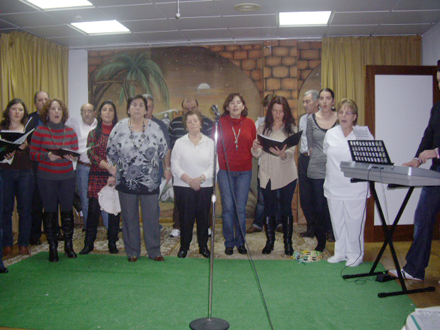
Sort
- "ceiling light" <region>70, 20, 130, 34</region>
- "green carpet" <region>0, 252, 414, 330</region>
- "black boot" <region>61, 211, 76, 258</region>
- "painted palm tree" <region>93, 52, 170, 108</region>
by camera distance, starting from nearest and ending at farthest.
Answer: "green carpet" <region>0, 252, 414, 330</region>, "black boot" <region>61, 211, 76, 258</region>, "ceiling light" <region>70, 20, 130, 34</region>, "painted palm tree" <region>93, 52, 170, 108</region>

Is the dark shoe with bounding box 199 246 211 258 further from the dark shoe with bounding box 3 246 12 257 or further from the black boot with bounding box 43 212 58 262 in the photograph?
the dark shoe with bounding box 3 246 12 257

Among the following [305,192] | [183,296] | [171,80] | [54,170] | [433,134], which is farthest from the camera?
[171,80]

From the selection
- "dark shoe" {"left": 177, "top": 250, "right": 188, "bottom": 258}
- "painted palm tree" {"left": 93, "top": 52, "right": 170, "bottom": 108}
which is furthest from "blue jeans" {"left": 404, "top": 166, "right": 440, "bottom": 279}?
"painted palm tree" {"left": 93, "top": 52, "right": 170, "bottom": 108}

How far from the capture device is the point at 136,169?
11.2ft

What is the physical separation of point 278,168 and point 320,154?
586mm

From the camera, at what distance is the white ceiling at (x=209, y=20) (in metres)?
4.13

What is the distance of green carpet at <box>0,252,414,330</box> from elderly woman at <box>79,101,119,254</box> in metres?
0.32

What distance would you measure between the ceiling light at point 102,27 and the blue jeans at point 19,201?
2.03m

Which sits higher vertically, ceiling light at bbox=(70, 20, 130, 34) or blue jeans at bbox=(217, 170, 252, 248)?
ceiling light at bbox=(70, 20, 130, 34)

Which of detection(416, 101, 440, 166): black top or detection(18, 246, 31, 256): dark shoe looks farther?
detection(18, 246, 31, 256): dark shoe

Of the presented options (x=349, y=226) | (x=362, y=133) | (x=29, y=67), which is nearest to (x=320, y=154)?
(x=362, y=133)

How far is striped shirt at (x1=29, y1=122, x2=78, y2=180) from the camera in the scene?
346 cm

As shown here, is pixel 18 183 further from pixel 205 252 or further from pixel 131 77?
pixel 131 77

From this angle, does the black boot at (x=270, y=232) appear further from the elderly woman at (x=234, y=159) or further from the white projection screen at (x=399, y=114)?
the white projection screen at (x=399, y=114)
